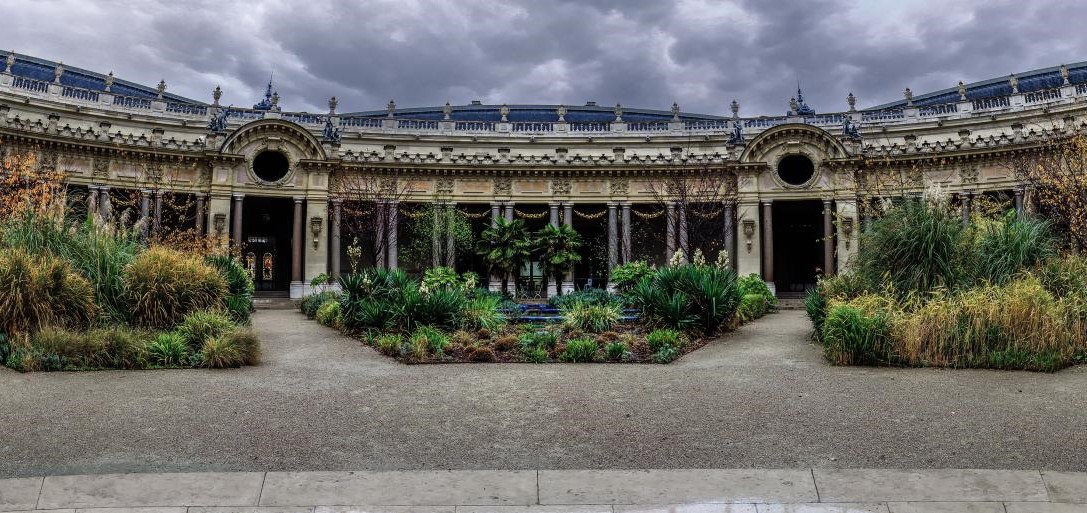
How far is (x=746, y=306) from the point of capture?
58.1ft

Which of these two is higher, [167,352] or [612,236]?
[612,236]

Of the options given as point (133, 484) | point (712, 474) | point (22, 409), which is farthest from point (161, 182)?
point (712, 474)

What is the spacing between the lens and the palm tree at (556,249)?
23.4 meters

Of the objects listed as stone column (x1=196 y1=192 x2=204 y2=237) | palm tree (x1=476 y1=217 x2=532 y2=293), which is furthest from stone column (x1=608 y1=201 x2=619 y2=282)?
stone column (x1=196 y1=192 x2=204 y2=237)

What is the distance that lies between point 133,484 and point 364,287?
1114 centimetres

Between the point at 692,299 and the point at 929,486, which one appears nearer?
the point at 929,486

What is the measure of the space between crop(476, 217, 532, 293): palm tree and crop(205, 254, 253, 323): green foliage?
850 cm

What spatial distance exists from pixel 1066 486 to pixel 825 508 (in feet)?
5.49

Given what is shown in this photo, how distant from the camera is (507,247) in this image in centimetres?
2319

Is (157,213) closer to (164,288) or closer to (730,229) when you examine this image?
(164,288)

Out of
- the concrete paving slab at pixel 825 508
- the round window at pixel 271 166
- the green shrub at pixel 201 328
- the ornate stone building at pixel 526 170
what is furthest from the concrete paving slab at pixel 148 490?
the round window at pixel 271 166

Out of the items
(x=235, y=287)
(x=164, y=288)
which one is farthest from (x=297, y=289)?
(x=164, y=288)

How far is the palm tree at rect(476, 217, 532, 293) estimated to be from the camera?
75.8 ft

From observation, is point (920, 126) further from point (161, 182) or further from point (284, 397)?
point (161, 182)
